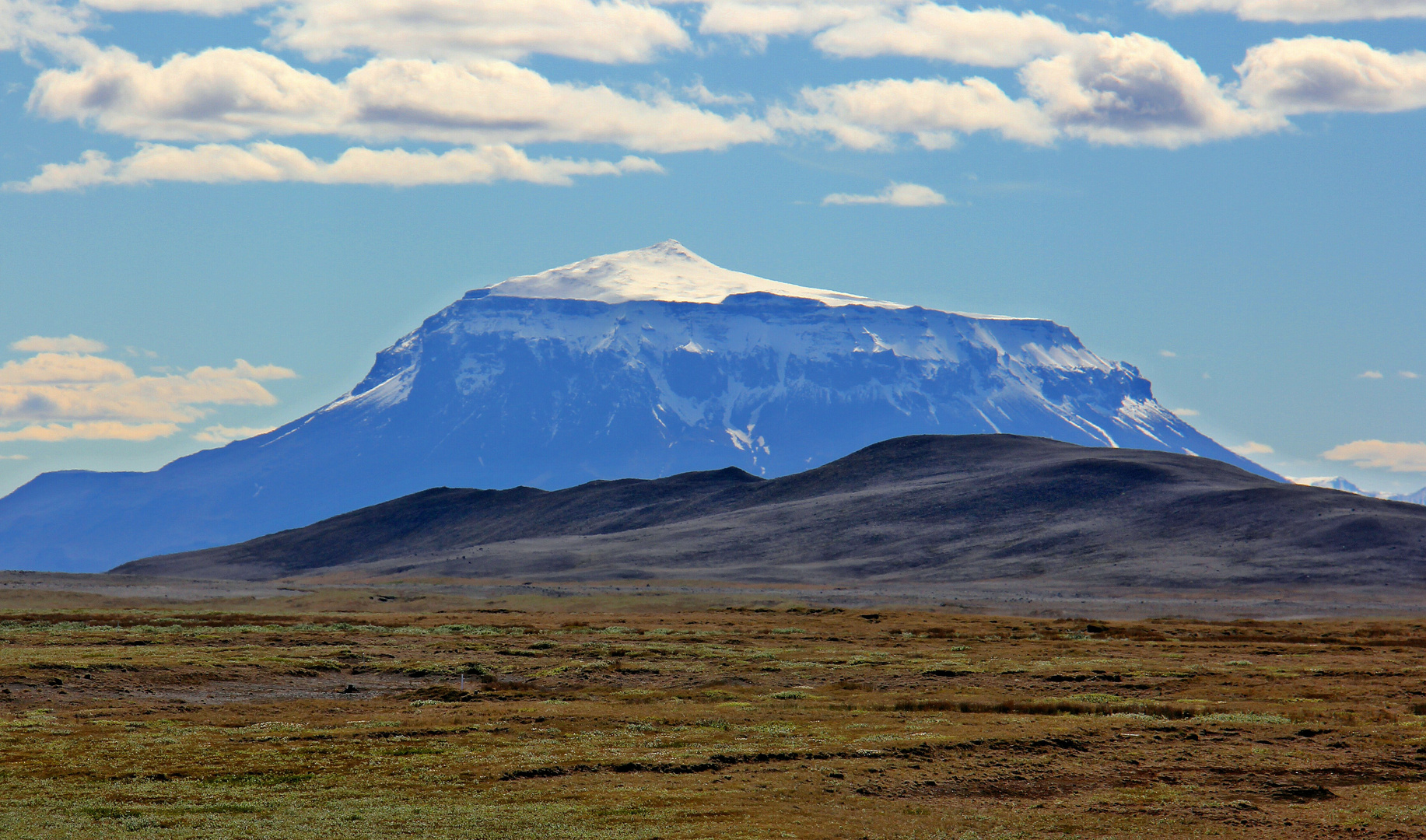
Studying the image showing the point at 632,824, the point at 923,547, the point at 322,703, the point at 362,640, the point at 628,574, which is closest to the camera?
the point at 632,824

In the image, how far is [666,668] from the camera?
2227 inches

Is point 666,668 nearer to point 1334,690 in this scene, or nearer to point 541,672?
point 541,672

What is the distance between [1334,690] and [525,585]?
106 metres

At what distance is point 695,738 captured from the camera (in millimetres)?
36250

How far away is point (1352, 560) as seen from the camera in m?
148

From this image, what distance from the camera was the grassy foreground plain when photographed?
26.7m

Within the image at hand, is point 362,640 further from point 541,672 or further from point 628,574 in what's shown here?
point 628,574

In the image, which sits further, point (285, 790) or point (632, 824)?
point (285, 790)

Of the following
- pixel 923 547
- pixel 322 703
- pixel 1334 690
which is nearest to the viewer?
pixel 322 703

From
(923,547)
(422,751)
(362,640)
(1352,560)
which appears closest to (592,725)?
(422,751)

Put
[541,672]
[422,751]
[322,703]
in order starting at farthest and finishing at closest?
1. [541,672]
2. [322,703]
3. [422,751]

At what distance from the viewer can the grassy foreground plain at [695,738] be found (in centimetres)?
2670

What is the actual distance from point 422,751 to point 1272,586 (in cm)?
12547

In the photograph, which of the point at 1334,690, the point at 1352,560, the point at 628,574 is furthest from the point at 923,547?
the point at 1334,690
